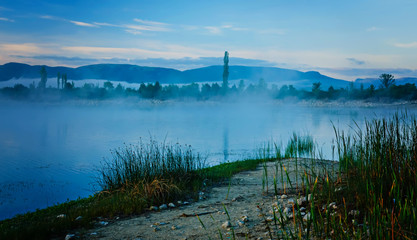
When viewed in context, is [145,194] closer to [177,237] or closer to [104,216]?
[104,216]

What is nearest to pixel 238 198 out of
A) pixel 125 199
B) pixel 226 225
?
pixel 226 225

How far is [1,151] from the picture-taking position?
24797 millimetres

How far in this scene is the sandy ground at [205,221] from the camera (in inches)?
217

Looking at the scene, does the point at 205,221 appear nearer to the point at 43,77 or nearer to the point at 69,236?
the point at 69,236

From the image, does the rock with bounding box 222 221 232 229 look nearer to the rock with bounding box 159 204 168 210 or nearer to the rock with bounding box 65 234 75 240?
the rock with bounding box 159 204 168 210

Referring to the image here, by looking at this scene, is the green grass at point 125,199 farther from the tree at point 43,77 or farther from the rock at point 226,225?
the tree at point 43,77

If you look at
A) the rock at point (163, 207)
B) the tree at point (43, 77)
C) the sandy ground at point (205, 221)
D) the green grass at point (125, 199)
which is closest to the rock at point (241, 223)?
the sandy ground at point (205, 221)

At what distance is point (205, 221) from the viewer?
6.23 metres

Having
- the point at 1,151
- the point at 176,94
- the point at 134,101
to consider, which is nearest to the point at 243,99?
the point at 176,94

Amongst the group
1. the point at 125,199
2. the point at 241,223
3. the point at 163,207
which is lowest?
the point at 163,207

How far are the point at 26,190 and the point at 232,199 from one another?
32.5 feet

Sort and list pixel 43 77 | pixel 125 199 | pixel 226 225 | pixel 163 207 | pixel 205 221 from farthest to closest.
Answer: pixel 43 77 → pixel 125 199 → pixel 163 207 → pixel 205 221 → pixel 226 225

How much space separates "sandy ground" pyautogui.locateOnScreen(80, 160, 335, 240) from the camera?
18.1 feet

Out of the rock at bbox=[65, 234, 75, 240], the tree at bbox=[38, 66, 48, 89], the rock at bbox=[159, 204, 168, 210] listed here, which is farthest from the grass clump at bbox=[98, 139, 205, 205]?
the tree at bbox=[38, 66, 48, 89]
